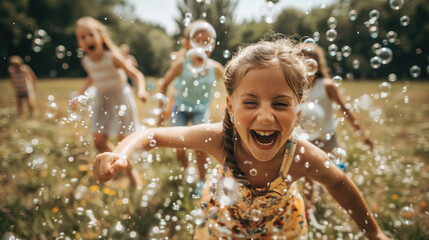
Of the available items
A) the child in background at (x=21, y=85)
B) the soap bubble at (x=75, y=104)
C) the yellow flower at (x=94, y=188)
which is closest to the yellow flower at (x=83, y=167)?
the yellow flower at (x=94, y=188)

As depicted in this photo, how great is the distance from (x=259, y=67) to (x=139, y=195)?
6.56ft

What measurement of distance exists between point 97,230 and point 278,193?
1.54m

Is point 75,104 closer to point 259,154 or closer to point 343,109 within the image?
point 259,154

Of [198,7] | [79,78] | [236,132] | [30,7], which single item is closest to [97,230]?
[236,132]

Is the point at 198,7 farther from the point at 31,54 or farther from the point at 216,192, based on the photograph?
Result: the point at 31,54

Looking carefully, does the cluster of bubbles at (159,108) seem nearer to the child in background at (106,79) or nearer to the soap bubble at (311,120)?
the child in background at (106,79)

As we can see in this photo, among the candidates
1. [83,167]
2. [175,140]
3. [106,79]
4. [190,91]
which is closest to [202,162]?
[190,91]

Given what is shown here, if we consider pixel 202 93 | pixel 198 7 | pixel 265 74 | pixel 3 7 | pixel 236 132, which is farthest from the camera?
pixel 3 7

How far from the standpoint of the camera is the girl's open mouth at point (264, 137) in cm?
163

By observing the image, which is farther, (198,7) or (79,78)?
(79,78)

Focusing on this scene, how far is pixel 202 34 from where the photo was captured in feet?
8.63

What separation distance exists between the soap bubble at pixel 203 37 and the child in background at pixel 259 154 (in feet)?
2.47

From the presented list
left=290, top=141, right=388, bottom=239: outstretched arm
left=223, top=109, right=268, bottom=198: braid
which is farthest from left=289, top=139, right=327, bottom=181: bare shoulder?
left=223, top=109, right=268, bottom=198: braid

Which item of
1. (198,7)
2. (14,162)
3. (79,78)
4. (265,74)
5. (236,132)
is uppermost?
(198,7)
